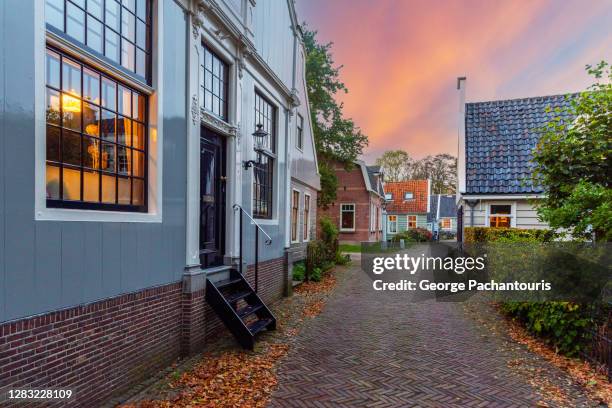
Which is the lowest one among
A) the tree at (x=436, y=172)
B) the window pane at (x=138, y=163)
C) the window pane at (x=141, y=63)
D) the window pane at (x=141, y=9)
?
the window pane at (x=138, y=163)

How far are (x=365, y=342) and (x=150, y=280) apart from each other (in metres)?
3.70

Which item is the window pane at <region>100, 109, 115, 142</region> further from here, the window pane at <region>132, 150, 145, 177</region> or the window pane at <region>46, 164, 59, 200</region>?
the window pane at <region>46, 164, 59, 200</region>

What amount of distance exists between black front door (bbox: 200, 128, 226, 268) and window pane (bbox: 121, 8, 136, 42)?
6.51ft

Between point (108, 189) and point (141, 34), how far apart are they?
6.87ft

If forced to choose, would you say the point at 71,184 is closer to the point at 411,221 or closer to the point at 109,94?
the point at 109,94

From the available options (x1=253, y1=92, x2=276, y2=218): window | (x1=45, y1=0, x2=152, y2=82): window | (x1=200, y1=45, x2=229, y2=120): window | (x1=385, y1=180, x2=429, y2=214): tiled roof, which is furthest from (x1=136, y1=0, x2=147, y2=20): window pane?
(x1=385, y1=180, x2=429, y2=214): tiled roof

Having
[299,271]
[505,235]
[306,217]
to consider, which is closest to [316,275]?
[299,271]

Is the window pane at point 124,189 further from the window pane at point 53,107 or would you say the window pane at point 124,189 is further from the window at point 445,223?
the window at point 445,223

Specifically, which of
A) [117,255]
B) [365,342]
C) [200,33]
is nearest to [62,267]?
[117,255]

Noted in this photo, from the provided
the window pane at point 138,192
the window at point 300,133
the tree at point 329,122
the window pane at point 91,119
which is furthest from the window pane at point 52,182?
the tree at point 329,122

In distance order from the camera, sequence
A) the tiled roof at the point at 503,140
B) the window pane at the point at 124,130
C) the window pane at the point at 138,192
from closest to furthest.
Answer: the window pane at the point at 124,130 → the window pane at the point at 138,192 → the tiled roof at the point at 503,140

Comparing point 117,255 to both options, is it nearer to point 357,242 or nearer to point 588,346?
point 588,346

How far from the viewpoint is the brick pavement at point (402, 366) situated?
4297 millimetres

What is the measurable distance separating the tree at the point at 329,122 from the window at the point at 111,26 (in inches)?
682
